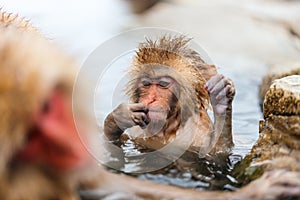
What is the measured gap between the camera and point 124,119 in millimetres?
3568

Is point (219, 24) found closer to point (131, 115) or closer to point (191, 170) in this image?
point (131, 115)

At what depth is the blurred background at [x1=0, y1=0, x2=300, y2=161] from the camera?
25.2 feet

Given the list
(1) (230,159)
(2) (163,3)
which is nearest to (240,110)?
(1) (230,159)

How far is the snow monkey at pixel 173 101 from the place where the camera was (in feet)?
11.9

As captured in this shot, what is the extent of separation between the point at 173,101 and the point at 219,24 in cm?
600

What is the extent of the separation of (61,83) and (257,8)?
356 inches

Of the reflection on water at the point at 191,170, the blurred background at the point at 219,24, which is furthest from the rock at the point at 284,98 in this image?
the blurred background at the point at 219,24

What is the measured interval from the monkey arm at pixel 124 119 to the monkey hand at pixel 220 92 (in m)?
0.45

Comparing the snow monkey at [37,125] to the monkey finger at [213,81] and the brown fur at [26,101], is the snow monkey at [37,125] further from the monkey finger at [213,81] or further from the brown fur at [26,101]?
the monkey finger at [213,81]

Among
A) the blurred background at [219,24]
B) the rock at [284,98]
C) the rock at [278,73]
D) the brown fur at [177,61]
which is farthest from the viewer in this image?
the blurred background at [219,24]

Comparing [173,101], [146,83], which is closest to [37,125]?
[173,101]

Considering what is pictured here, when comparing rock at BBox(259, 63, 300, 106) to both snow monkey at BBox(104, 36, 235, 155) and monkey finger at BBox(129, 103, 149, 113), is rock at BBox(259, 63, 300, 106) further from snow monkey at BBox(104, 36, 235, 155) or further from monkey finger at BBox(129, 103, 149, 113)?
monkey finger at BBox(129, 103, 149, 113)

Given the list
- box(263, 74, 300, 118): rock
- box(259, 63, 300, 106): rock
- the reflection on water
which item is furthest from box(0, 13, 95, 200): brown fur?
box(259, 63, 300, 106): rock

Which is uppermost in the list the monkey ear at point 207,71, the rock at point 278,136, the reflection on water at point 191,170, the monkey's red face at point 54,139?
the monkey ear at point 207,71
